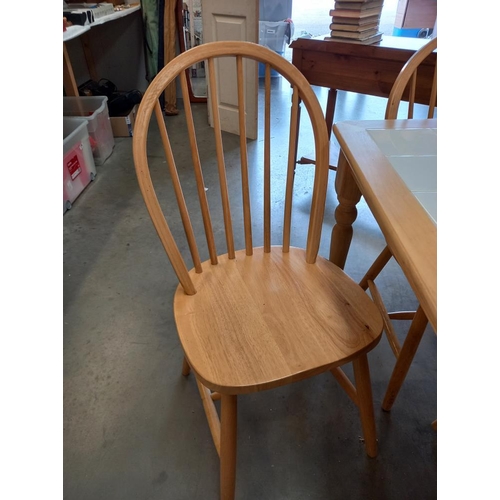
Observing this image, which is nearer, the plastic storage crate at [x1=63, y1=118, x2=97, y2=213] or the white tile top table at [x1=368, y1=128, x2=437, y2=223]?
the white tile top table at [x1=368, y1=128, x2=437, y2=223]

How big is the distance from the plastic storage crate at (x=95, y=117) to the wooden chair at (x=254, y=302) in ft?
5.50

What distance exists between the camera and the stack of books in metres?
1.50

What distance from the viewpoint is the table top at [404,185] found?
0.46 m

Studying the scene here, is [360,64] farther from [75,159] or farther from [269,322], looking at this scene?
[75,159]

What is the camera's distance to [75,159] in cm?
195

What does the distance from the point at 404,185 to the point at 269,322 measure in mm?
373

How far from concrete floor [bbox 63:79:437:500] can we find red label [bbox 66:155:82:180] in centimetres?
69

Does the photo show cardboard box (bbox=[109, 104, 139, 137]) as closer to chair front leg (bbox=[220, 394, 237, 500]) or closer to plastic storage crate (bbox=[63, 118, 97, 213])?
plastic storage crate (bbox=[63, 118, 97, 213])

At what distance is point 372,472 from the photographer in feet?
3.07

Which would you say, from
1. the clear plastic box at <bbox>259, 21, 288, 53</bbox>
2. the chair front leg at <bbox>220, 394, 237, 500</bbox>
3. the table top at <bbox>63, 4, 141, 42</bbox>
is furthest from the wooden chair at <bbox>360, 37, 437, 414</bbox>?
the clear plastic box at <bbox>259, 21, 288, 53</bbox>

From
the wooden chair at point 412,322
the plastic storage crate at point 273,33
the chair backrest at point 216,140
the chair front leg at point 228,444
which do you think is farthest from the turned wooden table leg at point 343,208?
the plastic storage crate at point 273,33
